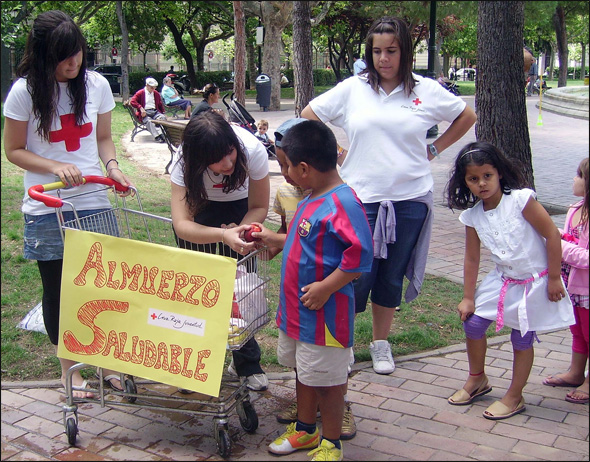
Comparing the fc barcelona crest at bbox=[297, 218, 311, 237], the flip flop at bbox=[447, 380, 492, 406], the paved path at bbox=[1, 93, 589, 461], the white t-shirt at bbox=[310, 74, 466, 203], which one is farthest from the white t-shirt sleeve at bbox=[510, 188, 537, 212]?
the fc barcelona crest at bbox=[297, 218, 311, 237]

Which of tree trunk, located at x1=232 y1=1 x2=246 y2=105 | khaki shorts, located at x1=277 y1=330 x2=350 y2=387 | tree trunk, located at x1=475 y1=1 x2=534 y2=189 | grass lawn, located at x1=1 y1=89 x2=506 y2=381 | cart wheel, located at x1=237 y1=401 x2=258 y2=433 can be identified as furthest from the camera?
tree trunk, located at x1=232 y1=1 x2=246 y2=105

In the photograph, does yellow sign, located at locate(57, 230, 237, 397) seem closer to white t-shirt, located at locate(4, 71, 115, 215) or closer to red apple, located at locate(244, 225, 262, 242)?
red apple, located at locate(244, 225, 262, 242)

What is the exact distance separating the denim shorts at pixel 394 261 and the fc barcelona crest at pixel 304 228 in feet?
3.22

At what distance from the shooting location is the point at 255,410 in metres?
3.61

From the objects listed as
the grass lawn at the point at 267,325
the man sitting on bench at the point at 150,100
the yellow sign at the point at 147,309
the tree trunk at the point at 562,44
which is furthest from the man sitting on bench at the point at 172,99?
the tree trunk at the point at 562,44

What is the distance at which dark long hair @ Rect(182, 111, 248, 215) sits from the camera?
125 inches

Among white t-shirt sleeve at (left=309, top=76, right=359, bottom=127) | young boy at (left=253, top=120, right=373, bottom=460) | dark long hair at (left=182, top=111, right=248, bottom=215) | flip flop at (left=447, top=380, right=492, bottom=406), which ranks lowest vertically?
flip flop at (left=447, top=380, right=492, bottom=406)

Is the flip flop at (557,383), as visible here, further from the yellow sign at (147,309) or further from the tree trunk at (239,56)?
the tree trunk at (239,56)

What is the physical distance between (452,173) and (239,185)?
1183 millimetres

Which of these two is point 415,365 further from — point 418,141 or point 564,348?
point 418,141

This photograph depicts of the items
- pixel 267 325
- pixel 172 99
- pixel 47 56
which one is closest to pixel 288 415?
pixel 267 325

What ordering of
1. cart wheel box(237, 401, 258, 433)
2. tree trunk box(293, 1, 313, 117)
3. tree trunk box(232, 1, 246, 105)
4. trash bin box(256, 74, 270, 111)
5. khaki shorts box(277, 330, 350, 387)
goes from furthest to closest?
trash bin box(256, 74, 270, 111) < tree trunk box(232, 1, 246, 105) < tree trunk box(293, 1, 313, 117) < cart wheel box(237, 401, 258, 433) < khaki shorts box(277, 330, 350, 387)

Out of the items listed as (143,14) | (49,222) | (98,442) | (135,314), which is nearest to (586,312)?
(135,314)

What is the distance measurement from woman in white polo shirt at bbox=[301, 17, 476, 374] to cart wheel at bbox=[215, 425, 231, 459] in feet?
4.06
